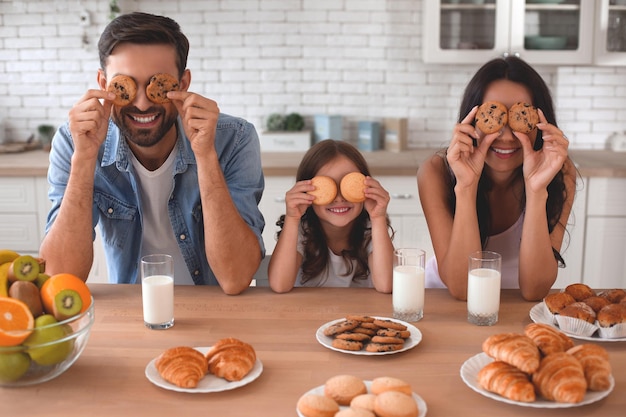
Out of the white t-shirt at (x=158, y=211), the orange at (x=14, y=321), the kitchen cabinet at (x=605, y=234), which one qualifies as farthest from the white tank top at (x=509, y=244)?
the kitchen cabinet at (x=605, y=234)

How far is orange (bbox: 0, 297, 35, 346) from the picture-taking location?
1315mm

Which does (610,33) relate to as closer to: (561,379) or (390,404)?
(561,379)

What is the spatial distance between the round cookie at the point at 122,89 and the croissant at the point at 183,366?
35.2 inches

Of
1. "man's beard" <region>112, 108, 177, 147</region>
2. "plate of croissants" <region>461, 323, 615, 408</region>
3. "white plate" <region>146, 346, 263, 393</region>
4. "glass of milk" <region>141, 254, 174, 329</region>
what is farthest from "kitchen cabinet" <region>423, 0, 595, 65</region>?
"white plate" <region>146, 346, 263, 393</region>

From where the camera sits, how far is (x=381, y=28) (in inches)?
171

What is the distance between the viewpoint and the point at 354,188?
2.13 m

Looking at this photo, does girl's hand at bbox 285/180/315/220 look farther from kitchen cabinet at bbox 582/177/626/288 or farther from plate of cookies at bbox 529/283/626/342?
kitchen cabinet at bbox 582/177/626/288

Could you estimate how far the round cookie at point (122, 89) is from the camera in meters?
2.03

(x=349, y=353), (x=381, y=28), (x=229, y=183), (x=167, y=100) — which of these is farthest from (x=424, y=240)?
(x=349, y=353)

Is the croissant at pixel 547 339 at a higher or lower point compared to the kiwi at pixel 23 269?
lower

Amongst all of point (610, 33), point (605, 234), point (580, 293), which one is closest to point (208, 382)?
point (580, 293)

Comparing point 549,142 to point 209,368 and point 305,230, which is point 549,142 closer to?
point 305,230

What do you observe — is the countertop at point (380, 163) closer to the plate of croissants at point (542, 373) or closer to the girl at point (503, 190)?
the girl at point (503, 190)

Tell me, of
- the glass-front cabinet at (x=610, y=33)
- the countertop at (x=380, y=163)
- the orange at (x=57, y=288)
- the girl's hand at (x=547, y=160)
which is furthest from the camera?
the glass-front cabinet at (x=610, y=33)
